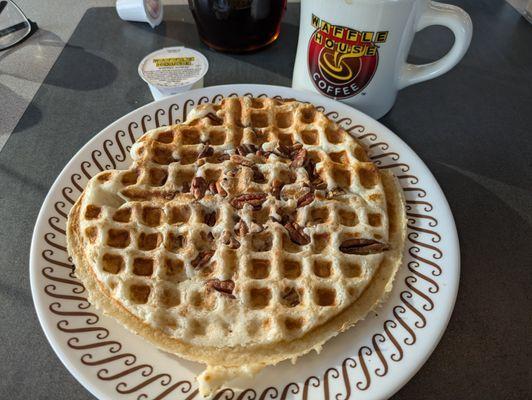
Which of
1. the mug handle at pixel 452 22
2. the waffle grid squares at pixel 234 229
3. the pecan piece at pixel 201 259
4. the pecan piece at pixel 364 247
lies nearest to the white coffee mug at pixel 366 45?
the mug handle at pixel 452 22

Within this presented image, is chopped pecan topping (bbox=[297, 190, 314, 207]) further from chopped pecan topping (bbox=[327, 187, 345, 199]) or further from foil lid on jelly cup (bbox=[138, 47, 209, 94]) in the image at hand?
foil lid on jelly cup (bbox=[138, 47, 209, 94])

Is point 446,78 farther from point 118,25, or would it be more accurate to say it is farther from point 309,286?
point 118,25

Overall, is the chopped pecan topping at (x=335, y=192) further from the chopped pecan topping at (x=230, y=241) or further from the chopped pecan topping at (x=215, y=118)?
the chopped pecan topping at (x=215, y=118)

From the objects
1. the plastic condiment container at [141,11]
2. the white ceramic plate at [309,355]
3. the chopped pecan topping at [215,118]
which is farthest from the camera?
the plastic condiment container at [141,11]

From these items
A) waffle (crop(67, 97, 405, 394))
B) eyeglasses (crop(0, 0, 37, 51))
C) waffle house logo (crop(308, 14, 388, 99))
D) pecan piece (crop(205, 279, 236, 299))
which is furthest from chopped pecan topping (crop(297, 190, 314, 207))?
eyeglasses (crop(0, 0, 37, 51))

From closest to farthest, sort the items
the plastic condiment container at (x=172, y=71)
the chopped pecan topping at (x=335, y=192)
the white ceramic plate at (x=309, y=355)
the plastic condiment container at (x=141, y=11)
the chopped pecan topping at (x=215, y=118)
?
the white ceramic plate at (x=309, y=355), the chopped pecan topping at (x=335, y=192), the chopped pecan topping at (x=215, y=118), the plastic condiment container at (x=172, y=71), the plastic condiment container at (x=141, y=11)

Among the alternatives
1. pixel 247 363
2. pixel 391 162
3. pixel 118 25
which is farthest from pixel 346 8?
pixel 118 25

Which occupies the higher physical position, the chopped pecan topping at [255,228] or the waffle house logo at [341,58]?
the waffle house logo at [341,58]
